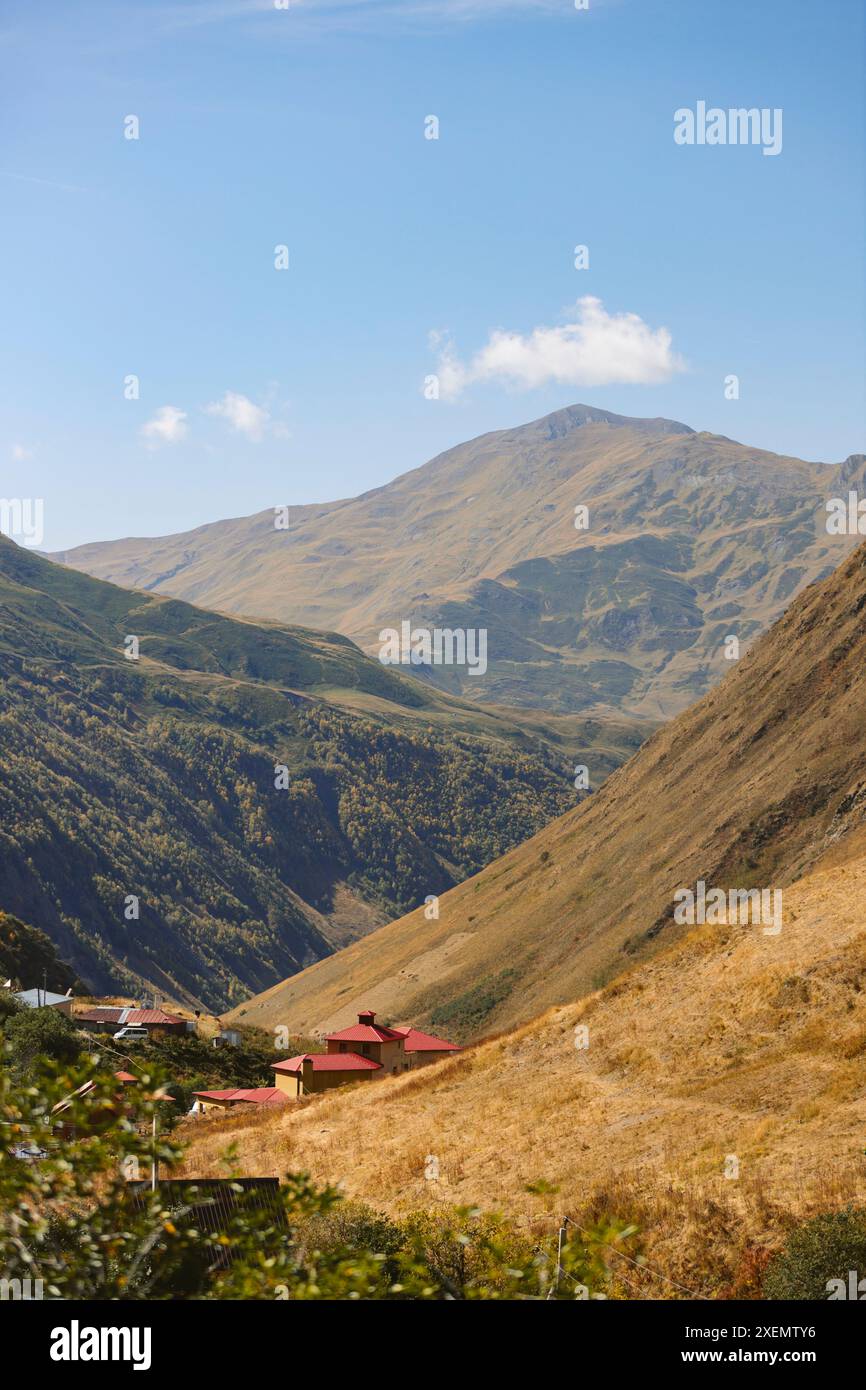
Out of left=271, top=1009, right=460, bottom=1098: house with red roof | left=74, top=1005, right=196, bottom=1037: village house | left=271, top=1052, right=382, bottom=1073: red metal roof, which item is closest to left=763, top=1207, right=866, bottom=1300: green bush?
left=271, top=1009, right=460, bottom=1098: house with red roof

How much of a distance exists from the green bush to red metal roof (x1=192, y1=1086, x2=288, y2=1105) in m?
38.9

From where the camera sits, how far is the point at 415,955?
123250 mm

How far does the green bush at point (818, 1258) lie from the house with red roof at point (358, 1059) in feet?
130

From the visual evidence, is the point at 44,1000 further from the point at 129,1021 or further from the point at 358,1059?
the point at 358,1059

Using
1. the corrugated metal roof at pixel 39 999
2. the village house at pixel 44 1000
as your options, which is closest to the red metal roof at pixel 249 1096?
the village house at pixel 44 1000

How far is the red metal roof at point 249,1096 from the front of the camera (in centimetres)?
6003

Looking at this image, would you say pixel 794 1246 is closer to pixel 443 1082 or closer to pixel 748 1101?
pixel 748 1101

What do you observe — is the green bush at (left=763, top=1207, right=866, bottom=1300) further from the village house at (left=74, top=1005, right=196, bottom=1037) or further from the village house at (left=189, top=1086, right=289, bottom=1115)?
the village house at (left=74, top=1005, right=196, bottom=1037)

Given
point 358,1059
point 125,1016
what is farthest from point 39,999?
point 358,1059

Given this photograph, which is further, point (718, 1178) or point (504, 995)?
point (504, 995)

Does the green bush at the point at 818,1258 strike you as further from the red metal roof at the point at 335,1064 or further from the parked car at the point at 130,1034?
the parked car at the point at 130,1034
